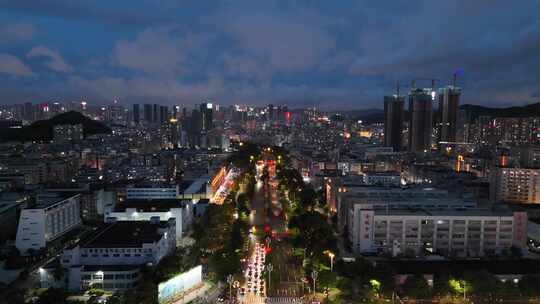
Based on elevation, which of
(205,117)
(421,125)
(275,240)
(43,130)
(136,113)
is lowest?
(275,240)

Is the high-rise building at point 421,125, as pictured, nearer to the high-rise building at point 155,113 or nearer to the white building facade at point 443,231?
the white building facade at point 443,231

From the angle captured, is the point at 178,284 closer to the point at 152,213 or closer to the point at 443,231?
the point at 152,213

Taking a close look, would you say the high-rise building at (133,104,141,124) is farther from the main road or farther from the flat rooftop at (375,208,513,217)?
the flat rooftop at (375,208,513,217)

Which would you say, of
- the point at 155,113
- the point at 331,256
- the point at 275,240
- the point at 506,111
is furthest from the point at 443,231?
the point at 155,113

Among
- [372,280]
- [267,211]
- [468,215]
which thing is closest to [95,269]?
[372,280]

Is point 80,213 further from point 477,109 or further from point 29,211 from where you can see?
point 477,109
